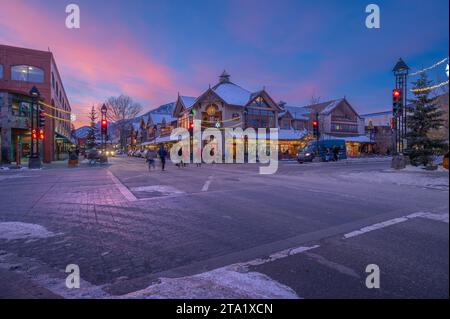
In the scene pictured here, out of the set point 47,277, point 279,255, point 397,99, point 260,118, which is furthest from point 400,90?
point 260,118

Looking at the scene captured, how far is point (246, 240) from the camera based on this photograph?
16.9 feet

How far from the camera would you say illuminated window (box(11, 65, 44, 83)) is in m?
33.5

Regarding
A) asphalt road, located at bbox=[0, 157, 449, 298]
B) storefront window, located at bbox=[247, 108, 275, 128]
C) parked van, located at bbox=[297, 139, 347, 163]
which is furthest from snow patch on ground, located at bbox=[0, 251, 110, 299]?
storefront window, located at bbox=[247, 108, 275, 128]

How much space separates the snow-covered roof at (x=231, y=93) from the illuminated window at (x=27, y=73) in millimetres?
24181

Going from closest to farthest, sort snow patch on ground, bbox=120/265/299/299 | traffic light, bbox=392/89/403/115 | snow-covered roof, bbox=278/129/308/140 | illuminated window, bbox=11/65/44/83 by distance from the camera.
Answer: snow patch on ground, bbox=120/265/299/299 < traffic light, bbox=392/89/403/115 < illuminated window, bbox=11/65/44/83 < snow-covered roof, bbox=278/129/308/140

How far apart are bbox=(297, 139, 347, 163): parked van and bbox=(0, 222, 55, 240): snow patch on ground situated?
33321mm

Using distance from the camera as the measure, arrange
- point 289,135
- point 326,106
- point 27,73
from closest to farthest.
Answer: point 27,73 < point 289,135 < point 326,106

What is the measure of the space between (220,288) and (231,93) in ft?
153

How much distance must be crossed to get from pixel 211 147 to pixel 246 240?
40.0m

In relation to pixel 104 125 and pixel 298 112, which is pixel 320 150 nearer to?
pixel 298 112

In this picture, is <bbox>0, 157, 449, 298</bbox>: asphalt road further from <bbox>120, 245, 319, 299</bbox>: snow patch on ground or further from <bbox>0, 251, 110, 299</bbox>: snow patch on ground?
<bbox>120, 245, 319, 299</bbox>: snow patch on ground

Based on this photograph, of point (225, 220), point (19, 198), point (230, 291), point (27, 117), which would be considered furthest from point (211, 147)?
point (230, 291)

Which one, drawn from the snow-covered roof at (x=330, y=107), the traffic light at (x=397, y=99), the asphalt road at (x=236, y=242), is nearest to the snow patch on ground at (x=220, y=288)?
the asphalt road at (x=236, y=242)

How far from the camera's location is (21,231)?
575 centimetres
